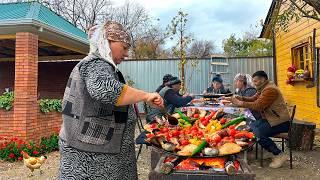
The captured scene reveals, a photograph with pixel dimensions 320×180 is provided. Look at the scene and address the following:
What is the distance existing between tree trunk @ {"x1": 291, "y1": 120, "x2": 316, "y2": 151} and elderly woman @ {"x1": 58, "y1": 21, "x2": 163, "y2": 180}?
5563 mm

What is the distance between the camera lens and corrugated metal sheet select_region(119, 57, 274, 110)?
1473 cm

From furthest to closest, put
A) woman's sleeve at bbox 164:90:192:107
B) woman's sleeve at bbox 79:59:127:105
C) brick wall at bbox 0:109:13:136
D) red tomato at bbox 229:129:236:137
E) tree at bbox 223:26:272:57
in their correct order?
tree at bbox 223:26:272:57 < brick wall at bbox 0:109:13:136 < woman's sleeve at bbox 164:90:192:107 < red tomato at bbox 229:129:236:137 < woman's sleeve at bbox 79:59:127:105

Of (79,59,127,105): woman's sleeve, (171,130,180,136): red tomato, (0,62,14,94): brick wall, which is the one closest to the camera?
(79,59,127,105): woman's sleeve

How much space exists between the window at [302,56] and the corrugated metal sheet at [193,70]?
3.13m

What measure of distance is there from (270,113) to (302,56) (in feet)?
21.4

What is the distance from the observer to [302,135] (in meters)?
7.02

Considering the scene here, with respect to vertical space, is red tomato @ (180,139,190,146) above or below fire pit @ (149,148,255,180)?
above

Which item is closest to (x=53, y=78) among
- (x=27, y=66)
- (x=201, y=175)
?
(x=27, y=66)

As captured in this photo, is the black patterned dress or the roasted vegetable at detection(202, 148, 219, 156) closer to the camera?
the black patterned dress

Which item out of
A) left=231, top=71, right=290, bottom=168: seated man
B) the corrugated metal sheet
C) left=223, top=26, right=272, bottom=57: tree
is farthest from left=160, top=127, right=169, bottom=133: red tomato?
left=223, top=26, right=272, bottom=57: tree

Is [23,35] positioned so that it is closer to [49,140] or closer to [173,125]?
[49,140]

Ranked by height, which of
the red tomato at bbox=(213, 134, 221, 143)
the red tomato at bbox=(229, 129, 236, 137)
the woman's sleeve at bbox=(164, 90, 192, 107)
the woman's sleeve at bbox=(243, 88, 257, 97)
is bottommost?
the red tomato at bbox=(213, 134, 221, 143)

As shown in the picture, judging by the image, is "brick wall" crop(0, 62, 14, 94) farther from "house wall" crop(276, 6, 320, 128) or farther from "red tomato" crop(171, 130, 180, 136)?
"red tomato" crop(171, 130, 180, 136)

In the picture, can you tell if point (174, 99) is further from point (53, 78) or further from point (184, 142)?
point (53, 78)
